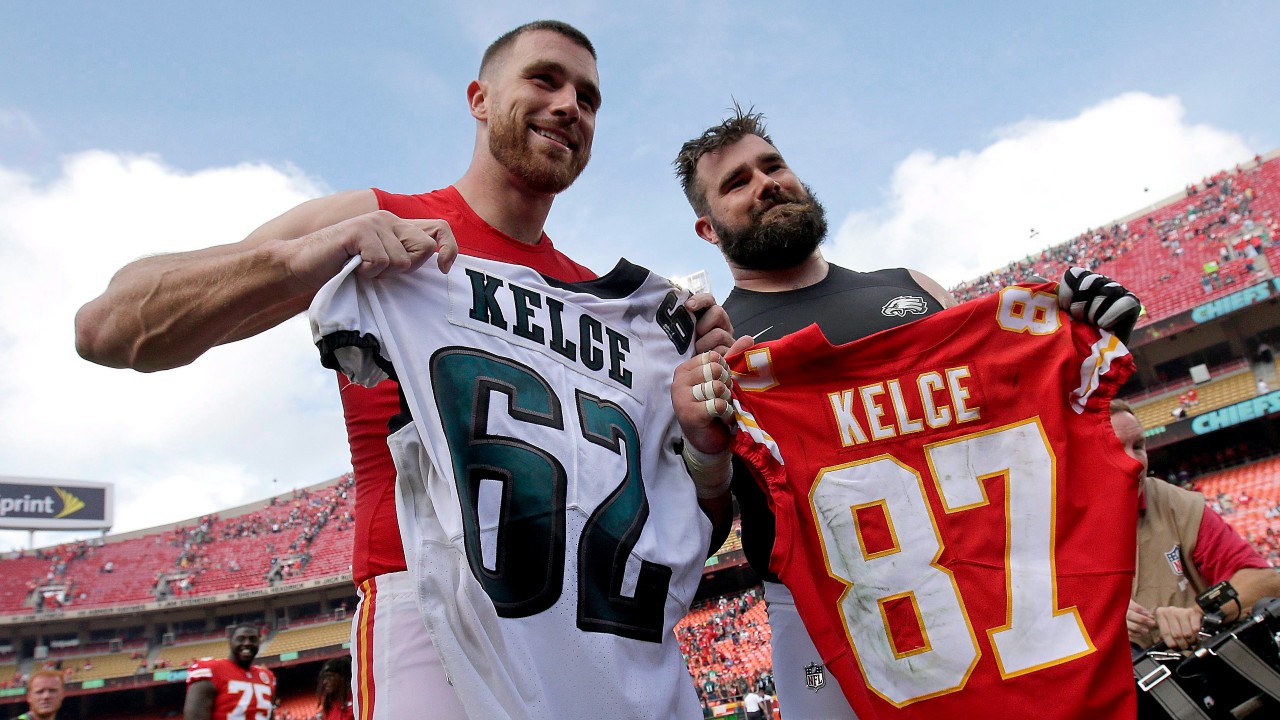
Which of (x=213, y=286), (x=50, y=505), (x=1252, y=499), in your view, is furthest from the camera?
(x=50, y=505)

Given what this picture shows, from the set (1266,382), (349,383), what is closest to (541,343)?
(349,383)

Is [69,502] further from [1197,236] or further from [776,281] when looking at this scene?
[1197,236]

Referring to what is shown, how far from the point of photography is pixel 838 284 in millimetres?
3066

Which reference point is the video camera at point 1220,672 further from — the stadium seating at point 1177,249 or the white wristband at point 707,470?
the stadium seating at point 1177,249

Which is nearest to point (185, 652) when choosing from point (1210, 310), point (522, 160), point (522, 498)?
point (522, 160)

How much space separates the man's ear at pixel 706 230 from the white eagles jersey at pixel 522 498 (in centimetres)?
147

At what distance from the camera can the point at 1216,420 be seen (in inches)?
744

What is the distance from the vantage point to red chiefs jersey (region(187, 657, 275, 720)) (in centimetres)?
572

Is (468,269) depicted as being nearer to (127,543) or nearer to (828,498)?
(828,498)

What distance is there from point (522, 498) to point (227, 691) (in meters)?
5.45

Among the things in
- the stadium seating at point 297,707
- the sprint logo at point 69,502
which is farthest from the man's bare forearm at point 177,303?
the sprint logo at point 69,502

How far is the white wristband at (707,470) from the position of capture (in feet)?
7.07

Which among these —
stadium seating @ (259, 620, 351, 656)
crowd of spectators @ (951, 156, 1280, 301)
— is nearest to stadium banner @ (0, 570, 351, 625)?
stadium seating @ (259, 620, 351, 656)

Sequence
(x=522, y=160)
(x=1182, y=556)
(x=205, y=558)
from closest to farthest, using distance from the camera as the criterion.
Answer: (x=522, y=160) < (x=1182, y=556) < (x=205, y=558)
